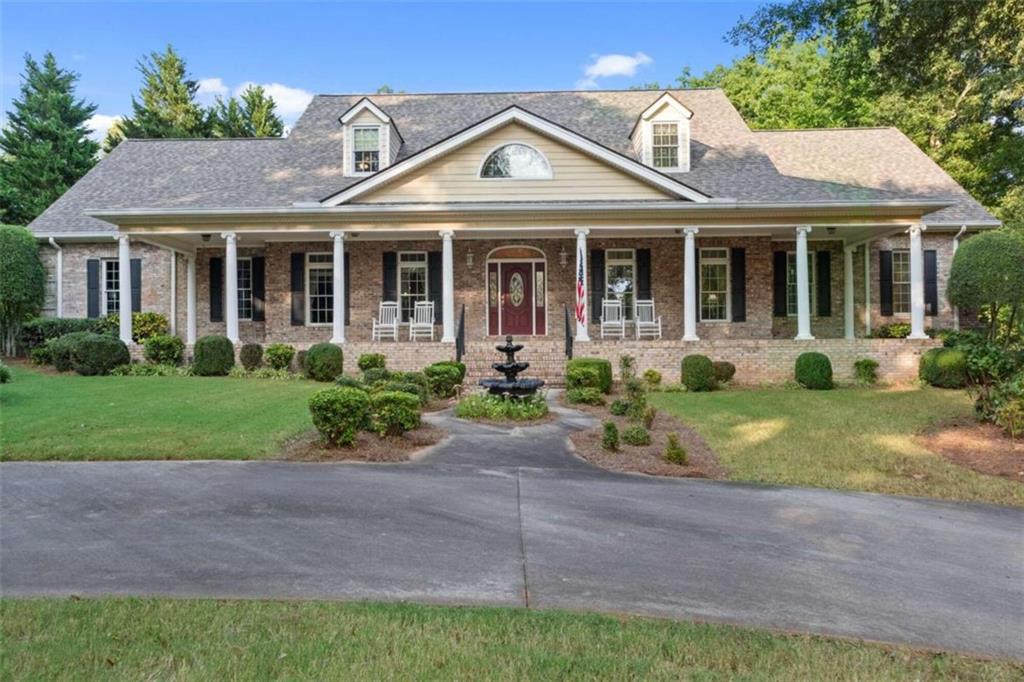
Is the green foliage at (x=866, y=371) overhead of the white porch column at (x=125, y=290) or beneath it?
beneath

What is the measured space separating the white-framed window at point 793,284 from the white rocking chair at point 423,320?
1006 centimetres

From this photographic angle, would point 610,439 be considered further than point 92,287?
No

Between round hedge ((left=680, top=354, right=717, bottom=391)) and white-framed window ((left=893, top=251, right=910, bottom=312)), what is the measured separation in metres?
8.46

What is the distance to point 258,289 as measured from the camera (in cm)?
1822

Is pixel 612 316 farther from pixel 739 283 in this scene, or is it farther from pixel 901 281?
pixel 901 281

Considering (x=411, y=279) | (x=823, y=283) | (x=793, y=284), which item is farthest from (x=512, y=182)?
(x=823, y=283)

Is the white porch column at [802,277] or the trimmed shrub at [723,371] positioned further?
the white porch column at [802,277]

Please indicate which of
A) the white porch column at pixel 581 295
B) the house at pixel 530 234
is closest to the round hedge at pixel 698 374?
the house at pixel 530 234

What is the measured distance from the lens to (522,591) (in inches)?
148

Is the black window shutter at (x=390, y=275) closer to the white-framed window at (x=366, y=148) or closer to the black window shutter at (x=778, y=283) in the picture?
the white-framed window at (x=366, y=148)

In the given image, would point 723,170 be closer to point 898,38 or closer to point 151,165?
point 898,38

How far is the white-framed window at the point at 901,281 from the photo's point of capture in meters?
18.4

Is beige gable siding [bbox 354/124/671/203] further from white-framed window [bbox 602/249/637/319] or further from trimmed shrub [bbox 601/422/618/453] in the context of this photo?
trimmed shrub [bbox 601/422/618/453]

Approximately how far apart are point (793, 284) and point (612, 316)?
5.44m
